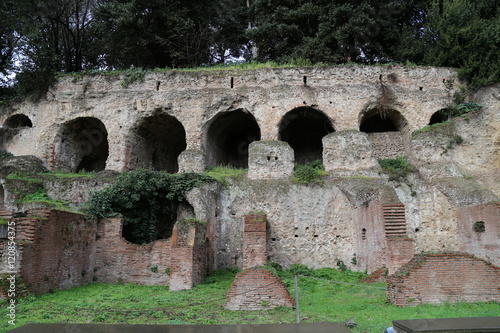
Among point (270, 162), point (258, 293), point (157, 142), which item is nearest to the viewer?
point (258, 293)

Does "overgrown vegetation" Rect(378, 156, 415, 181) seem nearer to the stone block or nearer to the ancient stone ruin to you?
the ancient stone ruin

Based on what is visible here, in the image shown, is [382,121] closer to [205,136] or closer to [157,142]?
[205,136]

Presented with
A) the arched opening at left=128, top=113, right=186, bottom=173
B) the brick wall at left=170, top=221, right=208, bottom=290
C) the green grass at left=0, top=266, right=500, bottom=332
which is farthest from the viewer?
the arched opening at left=128, top=113, right=186, bottom=173

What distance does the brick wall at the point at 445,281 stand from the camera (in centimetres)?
835

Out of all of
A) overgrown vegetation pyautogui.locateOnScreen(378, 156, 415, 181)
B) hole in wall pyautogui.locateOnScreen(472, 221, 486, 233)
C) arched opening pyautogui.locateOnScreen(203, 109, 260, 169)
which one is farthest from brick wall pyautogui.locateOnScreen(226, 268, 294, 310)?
arched opening pyautogui.locateOnScreen(203, 109, 260, 169)

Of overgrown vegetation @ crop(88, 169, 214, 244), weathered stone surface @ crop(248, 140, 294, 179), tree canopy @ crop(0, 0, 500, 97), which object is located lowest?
overgrown vegetation @ crop(88, 169, 214, 244)

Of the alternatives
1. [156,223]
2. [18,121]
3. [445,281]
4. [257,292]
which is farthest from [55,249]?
[18,121]

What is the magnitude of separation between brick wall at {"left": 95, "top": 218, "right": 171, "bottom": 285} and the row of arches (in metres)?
6.25

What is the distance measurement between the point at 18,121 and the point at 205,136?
10866 millimetres

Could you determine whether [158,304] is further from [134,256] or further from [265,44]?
[265,44]

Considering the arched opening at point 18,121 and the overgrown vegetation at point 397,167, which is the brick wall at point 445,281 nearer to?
the overgrown vegetation at point 397,167

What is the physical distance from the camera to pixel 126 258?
39.4 ft

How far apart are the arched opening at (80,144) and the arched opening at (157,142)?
93.1 inches

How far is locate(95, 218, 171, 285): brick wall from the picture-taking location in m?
11.7
